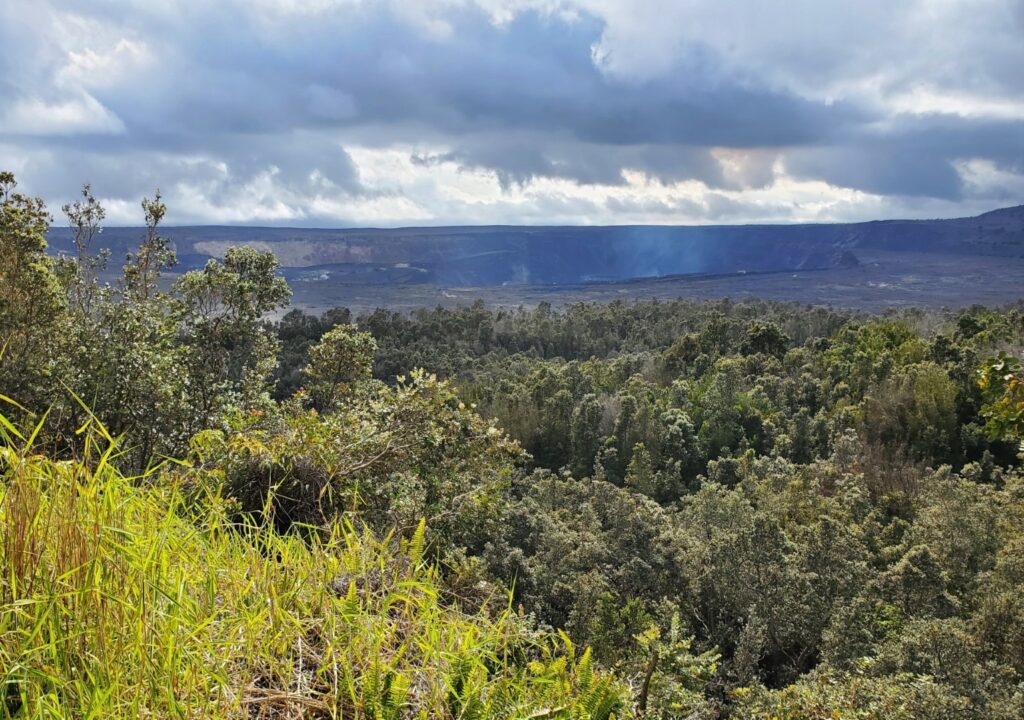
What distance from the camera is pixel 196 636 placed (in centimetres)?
233

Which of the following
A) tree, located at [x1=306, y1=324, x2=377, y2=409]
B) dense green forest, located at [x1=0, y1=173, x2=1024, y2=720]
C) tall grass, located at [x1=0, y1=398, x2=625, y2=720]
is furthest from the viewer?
tree, located at [x1=306, y1=324, x2=377, y2=409]

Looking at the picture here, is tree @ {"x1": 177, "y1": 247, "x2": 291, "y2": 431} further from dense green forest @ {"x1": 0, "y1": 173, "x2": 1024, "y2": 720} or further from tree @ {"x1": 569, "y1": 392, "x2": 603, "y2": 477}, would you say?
tree @ {"x1": 569, "y1": 392, "x2": 603, "y2": 477}

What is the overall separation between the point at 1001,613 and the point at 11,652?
1598 cm

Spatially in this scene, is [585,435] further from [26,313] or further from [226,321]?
[26,313]

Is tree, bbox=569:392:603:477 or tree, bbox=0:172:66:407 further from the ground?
tree, bbox=0:172:66:407

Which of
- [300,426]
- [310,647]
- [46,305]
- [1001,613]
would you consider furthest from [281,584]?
[1001,613]

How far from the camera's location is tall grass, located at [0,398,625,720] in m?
2.09

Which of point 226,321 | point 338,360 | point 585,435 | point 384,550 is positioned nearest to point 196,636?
point 384,550

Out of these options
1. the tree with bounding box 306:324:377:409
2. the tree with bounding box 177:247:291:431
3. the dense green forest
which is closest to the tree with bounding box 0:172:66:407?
the dense green forest

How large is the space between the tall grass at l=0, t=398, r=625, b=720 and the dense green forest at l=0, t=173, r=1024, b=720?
12 millimetres

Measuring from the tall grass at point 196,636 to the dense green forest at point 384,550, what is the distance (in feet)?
0.04

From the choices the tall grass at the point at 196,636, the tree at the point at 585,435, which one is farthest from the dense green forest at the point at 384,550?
the tree at the point at 585,435

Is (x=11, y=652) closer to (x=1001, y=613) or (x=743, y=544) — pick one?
(x=1001, y=613)

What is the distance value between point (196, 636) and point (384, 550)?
87 cm
